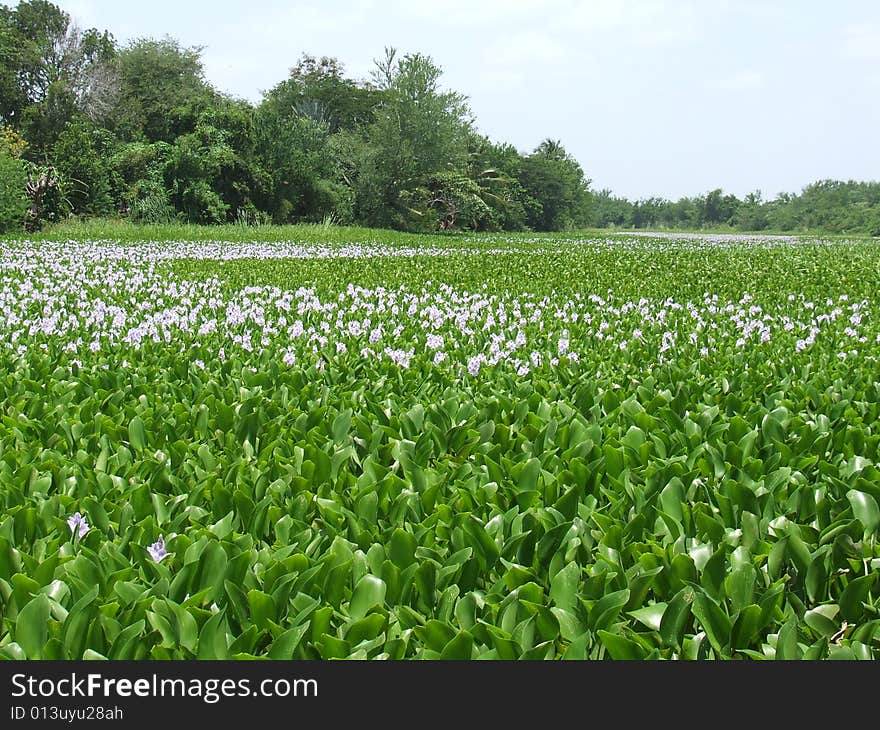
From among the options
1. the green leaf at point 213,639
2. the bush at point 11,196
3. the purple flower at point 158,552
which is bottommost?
the green leaf at point 213,639

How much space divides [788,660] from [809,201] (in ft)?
351

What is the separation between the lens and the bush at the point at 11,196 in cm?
2617

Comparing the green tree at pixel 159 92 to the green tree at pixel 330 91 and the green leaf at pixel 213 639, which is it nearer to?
the green tree at pixel 330 91

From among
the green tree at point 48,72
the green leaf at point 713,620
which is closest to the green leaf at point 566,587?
the green leaf at point 713,620

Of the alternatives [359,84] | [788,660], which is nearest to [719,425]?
[788,660]

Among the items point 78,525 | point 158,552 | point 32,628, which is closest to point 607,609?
point 158,552

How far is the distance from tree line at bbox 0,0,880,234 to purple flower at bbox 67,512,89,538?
27.8 meters

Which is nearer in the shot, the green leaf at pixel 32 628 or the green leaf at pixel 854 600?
the green leaf at pixel 32 628

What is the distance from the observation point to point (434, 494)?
2678 millimetres

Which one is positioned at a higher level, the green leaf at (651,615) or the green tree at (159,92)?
the green tree at (159,92)

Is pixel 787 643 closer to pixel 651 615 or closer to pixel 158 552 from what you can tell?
pixel 651 615

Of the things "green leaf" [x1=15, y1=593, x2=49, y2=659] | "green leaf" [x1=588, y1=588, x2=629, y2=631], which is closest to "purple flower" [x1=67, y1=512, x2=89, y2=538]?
"green leaf" [x1=15, y1=593, x2=49, y2=659]

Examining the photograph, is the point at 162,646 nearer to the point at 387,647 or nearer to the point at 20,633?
the point at 20,633

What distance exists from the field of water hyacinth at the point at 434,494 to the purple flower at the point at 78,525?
0.01 m
